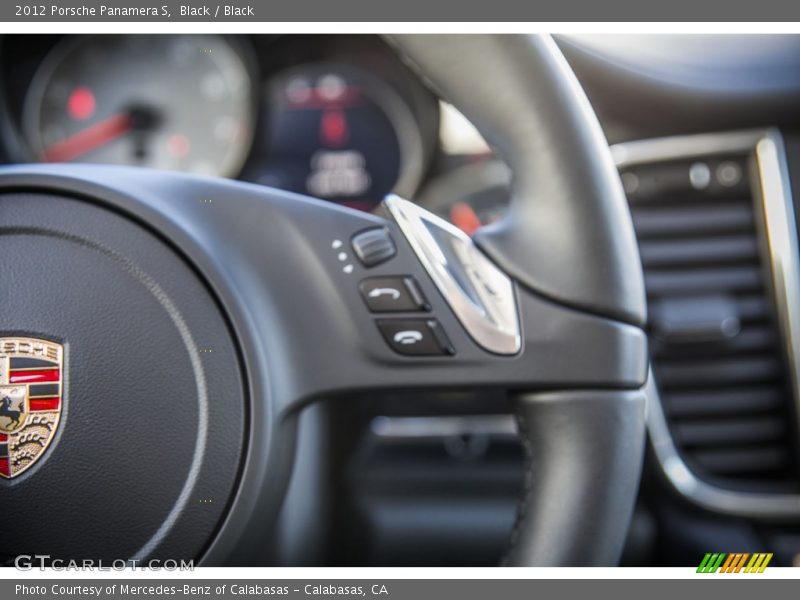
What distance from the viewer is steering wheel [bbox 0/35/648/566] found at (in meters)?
0.57

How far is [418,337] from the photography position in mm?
582

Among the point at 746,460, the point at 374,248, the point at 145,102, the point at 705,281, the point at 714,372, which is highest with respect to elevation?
the point at 145,102

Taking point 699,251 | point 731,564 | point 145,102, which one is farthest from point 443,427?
point 145,102

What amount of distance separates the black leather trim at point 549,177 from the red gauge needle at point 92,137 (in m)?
1.51

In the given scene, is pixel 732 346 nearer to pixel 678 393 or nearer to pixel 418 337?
pixel 678 393

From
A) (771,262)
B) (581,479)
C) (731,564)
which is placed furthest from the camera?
(771,262)

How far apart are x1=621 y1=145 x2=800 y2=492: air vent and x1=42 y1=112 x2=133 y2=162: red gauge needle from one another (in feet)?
4.02

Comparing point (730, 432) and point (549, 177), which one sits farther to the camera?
point (730, 432)

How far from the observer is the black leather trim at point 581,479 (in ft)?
1.84

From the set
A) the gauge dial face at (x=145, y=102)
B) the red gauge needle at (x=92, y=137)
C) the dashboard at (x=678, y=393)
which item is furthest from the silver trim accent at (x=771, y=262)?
the red gauge needle at (x=92, y=137)

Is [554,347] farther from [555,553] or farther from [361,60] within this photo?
[361,60]

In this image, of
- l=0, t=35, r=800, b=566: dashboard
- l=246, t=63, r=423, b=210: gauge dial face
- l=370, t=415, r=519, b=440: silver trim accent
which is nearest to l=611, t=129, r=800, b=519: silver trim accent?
l=0, t=35, r=800, b=566: dashboard

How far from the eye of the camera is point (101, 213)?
0.60 meters

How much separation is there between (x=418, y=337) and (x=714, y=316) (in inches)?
29.7
